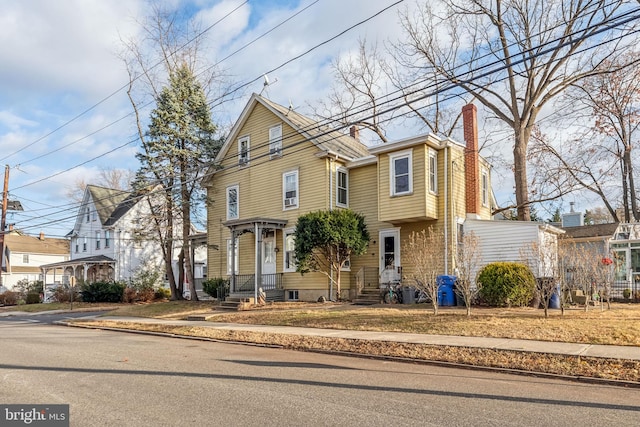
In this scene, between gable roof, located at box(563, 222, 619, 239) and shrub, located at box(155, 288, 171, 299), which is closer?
gable roof, located at box(563, 222, 619, 239)

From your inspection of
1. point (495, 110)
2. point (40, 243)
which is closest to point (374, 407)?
point (495, 110)

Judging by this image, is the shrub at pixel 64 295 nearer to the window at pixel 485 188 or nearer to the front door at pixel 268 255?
the front door at pixel 268 255

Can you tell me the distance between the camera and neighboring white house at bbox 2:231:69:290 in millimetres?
51750

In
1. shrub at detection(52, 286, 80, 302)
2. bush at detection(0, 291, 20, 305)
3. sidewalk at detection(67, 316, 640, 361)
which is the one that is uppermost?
sidewalk at detection(67, 316, 640, 361)

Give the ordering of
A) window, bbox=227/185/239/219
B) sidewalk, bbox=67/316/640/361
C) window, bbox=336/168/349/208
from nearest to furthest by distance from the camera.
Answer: sidewalk, bbox=67/316/640/361 → window, bbox=336/168/349/208 → window, bbox=227/185/239/219

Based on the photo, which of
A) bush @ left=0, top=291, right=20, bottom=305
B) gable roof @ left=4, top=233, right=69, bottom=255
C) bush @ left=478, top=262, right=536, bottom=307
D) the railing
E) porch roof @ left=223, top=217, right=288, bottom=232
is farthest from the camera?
gable roof @ left=4, top=233, right=69, bottom=255

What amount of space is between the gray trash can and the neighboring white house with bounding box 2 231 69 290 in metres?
42.7

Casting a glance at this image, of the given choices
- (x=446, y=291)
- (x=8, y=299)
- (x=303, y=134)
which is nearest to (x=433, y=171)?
(x=446, y=291)

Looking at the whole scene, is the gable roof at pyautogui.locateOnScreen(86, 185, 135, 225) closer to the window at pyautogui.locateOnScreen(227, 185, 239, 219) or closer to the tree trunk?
the window at pyautogui.locateOnScreen(227, 185, 239, 219)

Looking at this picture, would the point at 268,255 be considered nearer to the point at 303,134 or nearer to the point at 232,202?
the point at 232,202

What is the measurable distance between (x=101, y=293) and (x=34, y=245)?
30.1m

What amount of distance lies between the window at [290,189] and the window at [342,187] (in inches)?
83.9

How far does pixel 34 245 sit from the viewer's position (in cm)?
5541

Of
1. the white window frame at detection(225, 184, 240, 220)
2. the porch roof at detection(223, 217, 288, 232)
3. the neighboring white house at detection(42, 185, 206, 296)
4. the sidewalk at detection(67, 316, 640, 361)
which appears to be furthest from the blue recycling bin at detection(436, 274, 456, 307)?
the neighboring white house at detection(42, 185, 206, 296)
